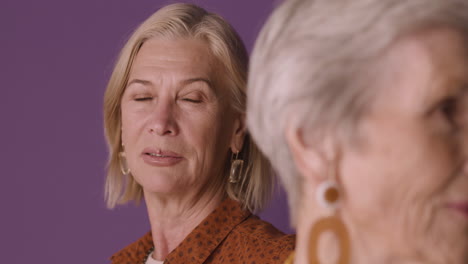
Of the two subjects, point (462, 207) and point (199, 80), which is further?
point (199, 80)

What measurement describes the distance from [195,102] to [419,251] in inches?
39.5

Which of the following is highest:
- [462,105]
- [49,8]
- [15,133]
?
[462,105]

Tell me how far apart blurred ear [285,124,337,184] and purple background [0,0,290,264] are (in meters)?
1.98

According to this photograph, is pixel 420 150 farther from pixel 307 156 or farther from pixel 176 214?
pixel 176 214

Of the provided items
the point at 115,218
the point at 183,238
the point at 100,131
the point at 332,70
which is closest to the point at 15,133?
the point at 100,131

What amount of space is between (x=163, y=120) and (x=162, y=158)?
11 cm

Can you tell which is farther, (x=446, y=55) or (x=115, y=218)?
(x=115, y=218)

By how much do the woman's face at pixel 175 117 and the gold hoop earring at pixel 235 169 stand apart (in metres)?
0.07

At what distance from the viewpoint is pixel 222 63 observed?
1.96 metres

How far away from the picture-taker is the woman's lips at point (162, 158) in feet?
6.09

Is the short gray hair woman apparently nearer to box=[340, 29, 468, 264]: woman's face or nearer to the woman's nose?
box=[340, 29, 468, 264]: woman's face

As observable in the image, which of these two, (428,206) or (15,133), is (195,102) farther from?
(15,133)

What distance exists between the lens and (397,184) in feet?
3.24

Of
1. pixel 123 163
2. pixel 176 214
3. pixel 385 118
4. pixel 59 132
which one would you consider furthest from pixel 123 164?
pixel 385 118
